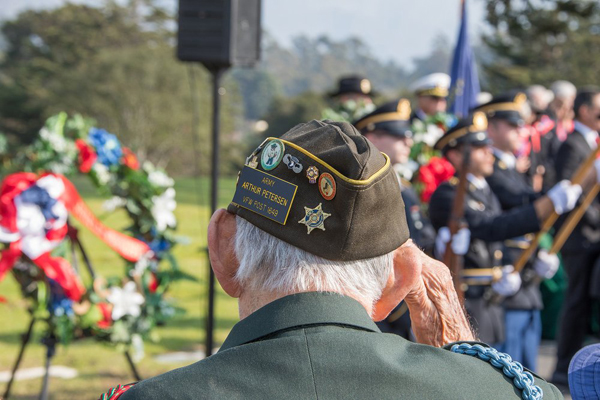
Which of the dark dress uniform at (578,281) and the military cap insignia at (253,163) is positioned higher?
the military cap insignia at (253,163)

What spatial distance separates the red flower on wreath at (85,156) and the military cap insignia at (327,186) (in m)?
3.33

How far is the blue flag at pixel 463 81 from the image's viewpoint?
5.05 metres

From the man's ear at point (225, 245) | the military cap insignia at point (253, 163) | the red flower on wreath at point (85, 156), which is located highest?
the military cap insignia at point (253, 163)

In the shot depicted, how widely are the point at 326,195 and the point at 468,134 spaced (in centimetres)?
336

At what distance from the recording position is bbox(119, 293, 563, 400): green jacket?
114 centimetres

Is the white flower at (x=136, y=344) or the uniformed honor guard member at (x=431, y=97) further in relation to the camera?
the uniformed honor guard member at (x=431, y=97)

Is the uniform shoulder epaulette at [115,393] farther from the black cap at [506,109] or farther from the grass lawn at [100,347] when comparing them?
the black cap at [506,109]

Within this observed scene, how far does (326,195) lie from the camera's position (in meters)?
1.25

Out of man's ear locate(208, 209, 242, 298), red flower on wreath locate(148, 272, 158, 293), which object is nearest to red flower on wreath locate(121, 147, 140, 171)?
red flower on wreath locate(148, 272, 158, 293)

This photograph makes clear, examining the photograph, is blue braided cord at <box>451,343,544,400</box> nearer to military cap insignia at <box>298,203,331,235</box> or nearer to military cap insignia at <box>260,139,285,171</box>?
military cap insignia at <box>298,203,331,235</box>

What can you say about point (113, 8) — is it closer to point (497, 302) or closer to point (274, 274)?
point (497, 302)

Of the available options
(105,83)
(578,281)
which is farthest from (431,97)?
(105,83)

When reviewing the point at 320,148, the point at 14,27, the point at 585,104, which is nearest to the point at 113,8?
the point at 14,27

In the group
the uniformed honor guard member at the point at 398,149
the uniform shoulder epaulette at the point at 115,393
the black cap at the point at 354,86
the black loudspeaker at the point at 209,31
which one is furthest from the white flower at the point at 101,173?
the black cap at the point at 354,86
